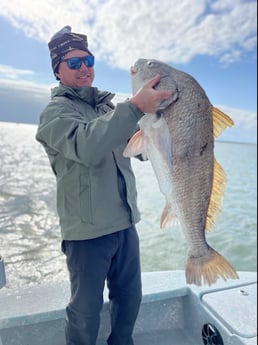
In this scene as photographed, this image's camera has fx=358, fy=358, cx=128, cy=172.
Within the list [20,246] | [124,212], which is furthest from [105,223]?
[20,246]

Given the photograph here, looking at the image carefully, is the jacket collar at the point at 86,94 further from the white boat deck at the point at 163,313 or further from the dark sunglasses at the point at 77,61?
the white boat deck at the point at 163,313

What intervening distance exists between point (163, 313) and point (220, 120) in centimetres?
170

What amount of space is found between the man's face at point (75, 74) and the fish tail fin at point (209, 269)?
42.6 inches

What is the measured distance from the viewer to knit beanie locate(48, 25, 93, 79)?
183cm

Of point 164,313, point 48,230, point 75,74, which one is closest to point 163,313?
point 164,313

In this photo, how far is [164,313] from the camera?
9.00 feet

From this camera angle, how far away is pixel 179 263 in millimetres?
6773

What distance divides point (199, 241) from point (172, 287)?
1.14 meters

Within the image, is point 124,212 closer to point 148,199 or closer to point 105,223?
point 105,223

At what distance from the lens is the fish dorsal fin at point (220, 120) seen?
168 centimetres

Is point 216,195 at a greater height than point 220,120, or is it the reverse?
point 220,120

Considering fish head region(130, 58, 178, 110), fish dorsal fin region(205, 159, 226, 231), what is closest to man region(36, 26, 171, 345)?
fish head region(130, 58, 178, 110)

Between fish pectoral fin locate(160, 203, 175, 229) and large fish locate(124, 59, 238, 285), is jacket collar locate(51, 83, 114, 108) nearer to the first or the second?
large fish locate(124, 59, 238, 285)

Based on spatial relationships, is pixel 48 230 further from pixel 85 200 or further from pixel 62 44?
pixel 62 44
